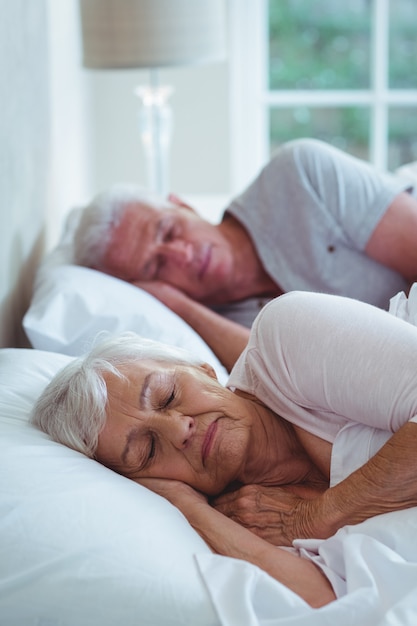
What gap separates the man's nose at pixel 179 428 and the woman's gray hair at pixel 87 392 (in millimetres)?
101

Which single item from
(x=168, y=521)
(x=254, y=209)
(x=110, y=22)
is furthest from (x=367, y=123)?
(x=168, y=521)

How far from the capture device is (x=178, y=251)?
2479 millimetres

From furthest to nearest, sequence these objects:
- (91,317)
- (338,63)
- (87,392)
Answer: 1. (338,63)
2. (91,317)
3. (87,392)

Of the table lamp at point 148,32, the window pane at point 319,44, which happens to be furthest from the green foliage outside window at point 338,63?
the table lamp at point 148,32

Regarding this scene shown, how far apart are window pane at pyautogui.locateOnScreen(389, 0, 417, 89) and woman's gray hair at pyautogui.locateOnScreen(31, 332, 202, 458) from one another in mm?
3313

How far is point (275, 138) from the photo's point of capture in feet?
15.5

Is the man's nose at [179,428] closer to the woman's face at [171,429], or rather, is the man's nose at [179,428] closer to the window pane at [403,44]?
the woman's face at [171,429]

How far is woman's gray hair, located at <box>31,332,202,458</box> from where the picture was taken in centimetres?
146

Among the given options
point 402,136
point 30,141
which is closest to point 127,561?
point 30,141

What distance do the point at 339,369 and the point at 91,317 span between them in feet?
2.94

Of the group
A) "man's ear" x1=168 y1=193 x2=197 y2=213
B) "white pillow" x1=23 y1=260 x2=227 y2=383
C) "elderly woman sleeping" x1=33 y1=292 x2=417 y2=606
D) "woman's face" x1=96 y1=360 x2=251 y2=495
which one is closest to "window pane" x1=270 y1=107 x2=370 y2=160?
"man's ear" x1=168 y1=193 x2=197 y2=213

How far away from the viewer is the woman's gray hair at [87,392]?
4.80 feet

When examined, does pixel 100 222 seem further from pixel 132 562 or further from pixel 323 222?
pixel 132 562

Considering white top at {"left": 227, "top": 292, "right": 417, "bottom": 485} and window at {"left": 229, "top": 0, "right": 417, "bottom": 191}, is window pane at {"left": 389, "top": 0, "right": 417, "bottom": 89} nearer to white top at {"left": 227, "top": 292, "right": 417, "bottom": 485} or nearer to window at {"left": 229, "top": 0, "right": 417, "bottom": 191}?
window at {"left": 229, "top": 0, "right": 417, "bottom": 191}
